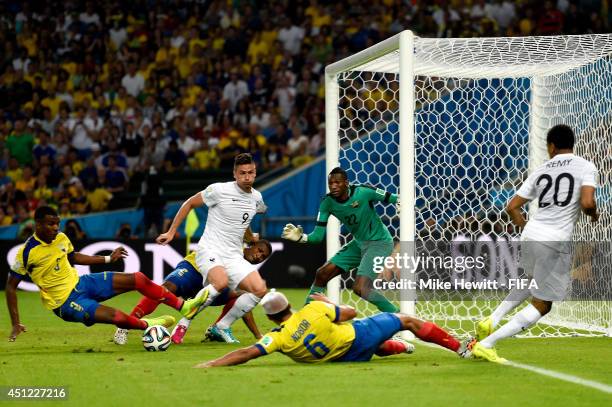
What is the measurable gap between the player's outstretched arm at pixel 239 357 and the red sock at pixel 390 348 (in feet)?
4.12

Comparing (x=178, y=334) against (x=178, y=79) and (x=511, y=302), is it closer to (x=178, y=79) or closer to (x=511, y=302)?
(x=511, y=302)

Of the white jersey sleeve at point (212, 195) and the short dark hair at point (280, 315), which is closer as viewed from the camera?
the short dark hair at point (280, 315)

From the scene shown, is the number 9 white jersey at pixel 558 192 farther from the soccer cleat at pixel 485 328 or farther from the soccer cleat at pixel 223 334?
the soccer cleat at pixel 223 334

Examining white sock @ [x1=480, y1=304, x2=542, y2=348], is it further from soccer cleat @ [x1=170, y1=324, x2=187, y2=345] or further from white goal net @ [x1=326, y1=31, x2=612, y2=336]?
soccer cleat @ [x1=170, y1=324, x2=187, y2=345]

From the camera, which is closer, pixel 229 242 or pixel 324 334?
pixel 324 334

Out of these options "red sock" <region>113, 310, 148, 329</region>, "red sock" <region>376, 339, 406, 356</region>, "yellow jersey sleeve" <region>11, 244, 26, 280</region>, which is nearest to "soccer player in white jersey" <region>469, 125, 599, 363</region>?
"red sock" <region>376, 339, 406, 356</region>

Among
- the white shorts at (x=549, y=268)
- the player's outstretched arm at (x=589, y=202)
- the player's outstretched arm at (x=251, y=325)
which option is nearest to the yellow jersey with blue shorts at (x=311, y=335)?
the white shorts at (x=549, y=268)

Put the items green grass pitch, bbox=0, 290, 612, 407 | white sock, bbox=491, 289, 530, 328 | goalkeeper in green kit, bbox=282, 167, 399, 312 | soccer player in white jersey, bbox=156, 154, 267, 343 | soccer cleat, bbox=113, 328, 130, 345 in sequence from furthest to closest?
goalkeeper in green kit, bbox=282, 167, 399, 312 < soccer cleat, bbox=113, 328, 130, 345 < soccer player in white jersey, bbox=156, 154, 267, 343 < white sock, bbox=491, 289, 530, 328 < green grass pitch, bbox=0, 290, 612, 407

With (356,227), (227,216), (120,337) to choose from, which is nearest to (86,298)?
(120,337)

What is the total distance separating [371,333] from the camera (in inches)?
325

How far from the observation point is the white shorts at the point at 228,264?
33.9 ft

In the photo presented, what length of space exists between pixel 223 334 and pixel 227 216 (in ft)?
3.80

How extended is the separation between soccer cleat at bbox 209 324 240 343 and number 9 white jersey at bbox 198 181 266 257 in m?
0.77

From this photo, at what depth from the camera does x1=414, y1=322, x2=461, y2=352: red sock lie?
27.1 feet
